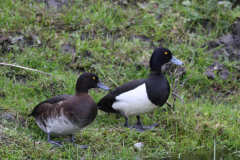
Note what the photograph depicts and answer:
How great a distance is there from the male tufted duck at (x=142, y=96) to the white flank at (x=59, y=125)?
94 centimetres

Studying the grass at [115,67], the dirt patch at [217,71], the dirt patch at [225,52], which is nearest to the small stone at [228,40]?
the dirt patch at [225,52]

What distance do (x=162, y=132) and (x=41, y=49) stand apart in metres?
2.90

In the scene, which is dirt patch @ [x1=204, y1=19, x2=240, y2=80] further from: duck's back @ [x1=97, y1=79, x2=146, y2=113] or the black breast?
duck's back @ [x1=97, y1=79, x2=146, y2=113]

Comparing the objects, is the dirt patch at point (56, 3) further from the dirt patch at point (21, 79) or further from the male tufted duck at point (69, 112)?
the male tufted duck at point (69, 112)

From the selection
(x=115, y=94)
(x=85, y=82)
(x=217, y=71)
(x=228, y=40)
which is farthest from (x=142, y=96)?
(x=228, y=40)

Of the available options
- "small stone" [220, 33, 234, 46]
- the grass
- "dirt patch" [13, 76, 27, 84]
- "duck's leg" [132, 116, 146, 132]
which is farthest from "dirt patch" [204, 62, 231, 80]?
"dirt patch" [13, 76, 27, 84]

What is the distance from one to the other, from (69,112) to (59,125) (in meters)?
0.22

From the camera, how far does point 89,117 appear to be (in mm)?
3957

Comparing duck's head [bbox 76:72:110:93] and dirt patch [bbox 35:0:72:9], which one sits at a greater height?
dirt patch [bbox 35:0:72:9]

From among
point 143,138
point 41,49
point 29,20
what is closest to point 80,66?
point 41,49

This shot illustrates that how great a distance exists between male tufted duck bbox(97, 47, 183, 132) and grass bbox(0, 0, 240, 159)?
251 mm

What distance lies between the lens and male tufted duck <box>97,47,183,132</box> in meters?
4.55

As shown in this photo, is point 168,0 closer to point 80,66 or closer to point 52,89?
point 80,66

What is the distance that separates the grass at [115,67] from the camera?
4.30 metres
